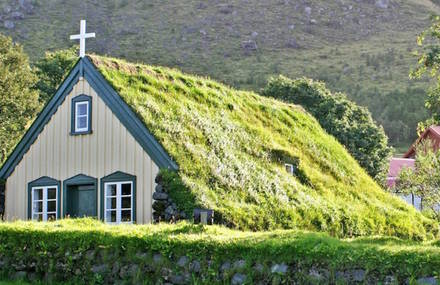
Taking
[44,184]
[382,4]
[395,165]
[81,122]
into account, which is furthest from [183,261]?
[382,4]

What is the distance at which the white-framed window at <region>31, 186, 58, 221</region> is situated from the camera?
2259 centimetres

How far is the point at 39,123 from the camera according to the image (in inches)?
912

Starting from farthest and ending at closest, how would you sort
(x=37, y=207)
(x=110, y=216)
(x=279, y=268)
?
(x=37, y=207) → (x=110, y=216) → (x=279, y=268)

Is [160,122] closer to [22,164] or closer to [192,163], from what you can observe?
[192,163]

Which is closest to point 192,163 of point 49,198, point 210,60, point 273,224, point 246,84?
point 273,224

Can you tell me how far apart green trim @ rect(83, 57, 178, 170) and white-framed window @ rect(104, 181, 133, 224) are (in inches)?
48.6

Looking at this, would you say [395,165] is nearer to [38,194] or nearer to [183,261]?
[38,194]

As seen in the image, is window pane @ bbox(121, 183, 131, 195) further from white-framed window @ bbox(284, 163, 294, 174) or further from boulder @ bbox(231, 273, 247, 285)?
boulder @ bbox(231, 273, 247, 285)

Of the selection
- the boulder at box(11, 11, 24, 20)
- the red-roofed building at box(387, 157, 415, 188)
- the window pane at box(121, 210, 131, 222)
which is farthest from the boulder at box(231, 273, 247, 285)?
the boulder at box(11, 11, 24, 20)

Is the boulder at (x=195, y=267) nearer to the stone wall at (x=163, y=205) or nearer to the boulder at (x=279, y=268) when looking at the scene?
the boulder at (x=279, y=268)

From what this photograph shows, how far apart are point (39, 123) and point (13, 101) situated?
16975 mm

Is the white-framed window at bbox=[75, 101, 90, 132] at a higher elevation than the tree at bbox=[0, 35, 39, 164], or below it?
below

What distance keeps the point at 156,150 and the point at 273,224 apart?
13.0 ft

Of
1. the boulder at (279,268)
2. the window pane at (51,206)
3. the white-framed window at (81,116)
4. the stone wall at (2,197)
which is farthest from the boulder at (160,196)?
the boulder at (279,268)
